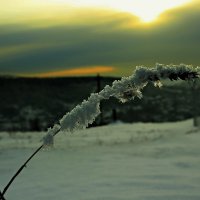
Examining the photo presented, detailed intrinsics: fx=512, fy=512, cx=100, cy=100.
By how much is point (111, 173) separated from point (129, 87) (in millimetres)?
5244

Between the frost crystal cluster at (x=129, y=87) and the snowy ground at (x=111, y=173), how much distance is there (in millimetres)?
3373

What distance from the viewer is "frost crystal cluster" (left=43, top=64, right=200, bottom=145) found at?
126 cm

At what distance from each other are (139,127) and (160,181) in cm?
1176

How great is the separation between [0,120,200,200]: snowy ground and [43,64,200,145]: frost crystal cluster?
337 centimetres

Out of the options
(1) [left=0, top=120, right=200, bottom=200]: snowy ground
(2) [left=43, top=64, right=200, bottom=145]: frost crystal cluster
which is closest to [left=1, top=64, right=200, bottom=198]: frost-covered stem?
(2) [left=43, top=64, right=200, bottom=145]: frost crystal cluster

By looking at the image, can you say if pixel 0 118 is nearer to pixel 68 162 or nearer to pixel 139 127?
pixel 139 127

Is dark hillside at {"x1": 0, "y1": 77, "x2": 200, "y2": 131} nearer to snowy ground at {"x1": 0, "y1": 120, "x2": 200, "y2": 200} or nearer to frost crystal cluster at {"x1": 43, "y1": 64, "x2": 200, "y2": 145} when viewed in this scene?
snowy ground at {"x1": 0, "y1": 120, "x2": 200, "y2": 200}

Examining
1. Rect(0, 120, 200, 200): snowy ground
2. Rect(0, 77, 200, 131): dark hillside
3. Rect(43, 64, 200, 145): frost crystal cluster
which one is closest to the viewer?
Rect(43, 64, 200, 145): frost crystal cluster

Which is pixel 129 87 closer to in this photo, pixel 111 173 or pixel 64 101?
pixel 111 173

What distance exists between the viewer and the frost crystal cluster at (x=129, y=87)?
1.26m

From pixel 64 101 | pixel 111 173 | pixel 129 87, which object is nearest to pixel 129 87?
pixel 129 87

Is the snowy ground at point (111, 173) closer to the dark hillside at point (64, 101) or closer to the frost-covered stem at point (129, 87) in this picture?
the frost-covered stem at point (129, 87)

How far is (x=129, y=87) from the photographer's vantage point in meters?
1.31

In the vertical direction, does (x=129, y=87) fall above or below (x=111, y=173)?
above
